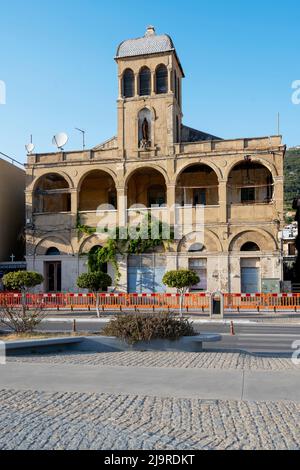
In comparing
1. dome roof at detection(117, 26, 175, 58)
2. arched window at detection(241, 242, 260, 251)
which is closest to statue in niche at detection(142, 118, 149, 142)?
dome roof at detection(117, 26, 175, 58)

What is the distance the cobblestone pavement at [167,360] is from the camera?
10602mm

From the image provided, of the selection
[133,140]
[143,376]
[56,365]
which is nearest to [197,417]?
[143,376]

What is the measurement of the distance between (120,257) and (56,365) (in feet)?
80.9

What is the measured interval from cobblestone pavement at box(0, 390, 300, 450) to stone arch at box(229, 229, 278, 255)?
86.0 feet

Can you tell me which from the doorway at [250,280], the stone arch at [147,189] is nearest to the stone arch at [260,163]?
the stone arch at [147,189]

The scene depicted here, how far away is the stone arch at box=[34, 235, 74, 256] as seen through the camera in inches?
1415

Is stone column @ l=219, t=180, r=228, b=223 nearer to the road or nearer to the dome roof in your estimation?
the dome roof

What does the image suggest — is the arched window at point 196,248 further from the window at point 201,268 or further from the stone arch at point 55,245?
the stone arch at point 55,245

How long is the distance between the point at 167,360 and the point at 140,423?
508 cm

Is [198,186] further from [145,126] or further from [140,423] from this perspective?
[140,423]

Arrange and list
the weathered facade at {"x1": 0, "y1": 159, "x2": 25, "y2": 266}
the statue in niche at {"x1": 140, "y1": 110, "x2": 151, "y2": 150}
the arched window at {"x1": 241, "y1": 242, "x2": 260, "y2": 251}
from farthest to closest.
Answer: the weathered facade at {"x1": 0, "y1": 159, "x2": 25, "y2": 266}
the statue in niche at {"x1": 140, "y1": 110, "x2": 151, "y2": 150}
the arched window at {"x1": 241, "y1": 242, "x2": 260, "y2": 251}

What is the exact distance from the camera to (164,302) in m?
29.2

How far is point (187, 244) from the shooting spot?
1344 inches
